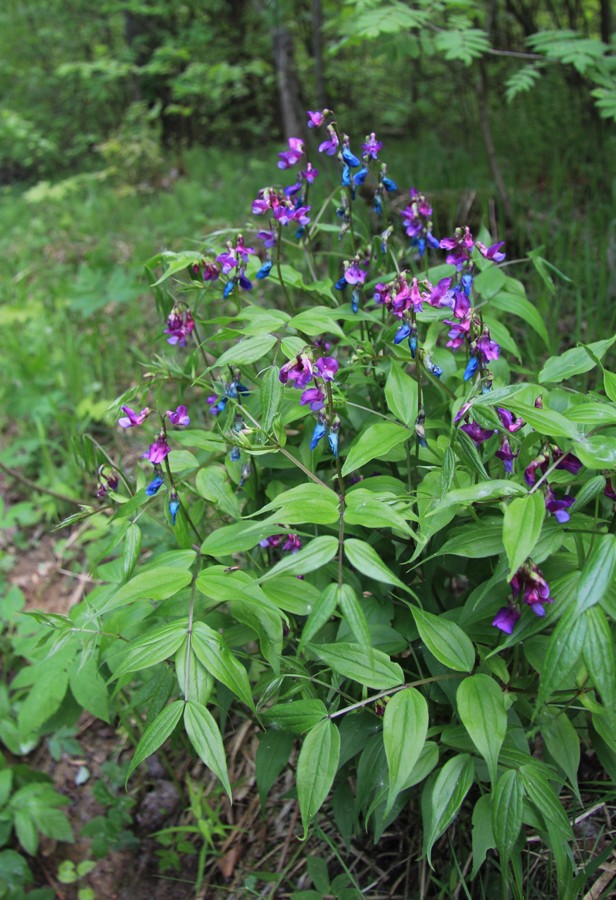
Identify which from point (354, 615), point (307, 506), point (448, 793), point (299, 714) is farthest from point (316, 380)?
point (448, 793)

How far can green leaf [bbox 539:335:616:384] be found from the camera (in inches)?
56.4

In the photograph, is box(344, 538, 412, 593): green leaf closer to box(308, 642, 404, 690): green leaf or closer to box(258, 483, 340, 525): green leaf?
box(258, 483, 340, 525): green leaf

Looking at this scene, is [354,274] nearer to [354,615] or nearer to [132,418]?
[132,418]

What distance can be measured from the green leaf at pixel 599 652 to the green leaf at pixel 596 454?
22 cm

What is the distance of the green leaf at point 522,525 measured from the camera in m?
1.05

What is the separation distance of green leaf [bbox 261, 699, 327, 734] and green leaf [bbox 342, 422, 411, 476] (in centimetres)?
44

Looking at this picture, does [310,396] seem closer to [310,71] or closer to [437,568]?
[437,568]

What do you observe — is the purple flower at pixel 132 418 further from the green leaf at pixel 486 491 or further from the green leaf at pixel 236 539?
the green leaf at pixel 486 491

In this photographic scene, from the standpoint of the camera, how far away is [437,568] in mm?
1682

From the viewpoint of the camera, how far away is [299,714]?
132cm

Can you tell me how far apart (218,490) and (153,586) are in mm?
347

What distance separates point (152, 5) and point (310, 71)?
186 cm

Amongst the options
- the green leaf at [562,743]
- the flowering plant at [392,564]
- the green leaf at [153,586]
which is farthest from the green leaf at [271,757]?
Answer: the green leaf at [562,743]

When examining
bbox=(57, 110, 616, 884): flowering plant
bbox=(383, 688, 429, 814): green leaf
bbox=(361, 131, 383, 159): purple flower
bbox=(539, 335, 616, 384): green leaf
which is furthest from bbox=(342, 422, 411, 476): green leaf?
bbox=(361, 131, 383, 159): purple flower
